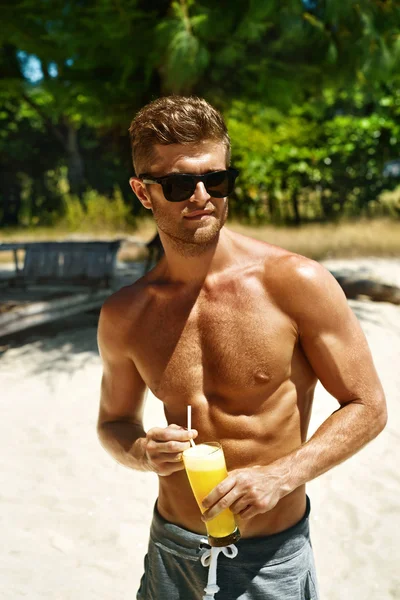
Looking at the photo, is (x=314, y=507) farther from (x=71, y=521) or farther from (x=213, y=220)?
(x=213, y=220)

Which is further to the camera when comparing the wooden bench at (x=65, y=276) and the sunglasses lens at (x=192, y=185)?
the wooden bench at (x=65, y=276)

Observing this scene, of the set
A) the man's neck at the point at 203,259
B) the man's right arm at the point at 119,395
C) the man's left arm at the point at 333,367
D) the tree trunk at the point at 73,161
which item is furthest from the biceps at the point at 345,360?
the tree trunk at the point at 73,161

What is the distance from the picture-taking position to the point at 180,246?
176cm

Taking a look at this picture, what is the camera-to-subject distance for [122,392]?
1.95 metres

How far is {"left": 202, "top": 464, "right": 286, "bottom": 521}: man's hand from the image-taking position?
4.78ft

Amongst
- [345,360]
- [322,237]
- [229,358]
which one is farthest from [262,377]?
[322,237]

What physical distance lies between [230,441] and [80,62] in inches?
246

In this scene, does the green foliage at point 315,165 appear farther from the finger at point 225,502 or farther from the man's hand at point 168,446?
the finger at point 225,502

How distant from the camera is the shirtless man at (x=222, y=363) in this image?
1641 millimetres

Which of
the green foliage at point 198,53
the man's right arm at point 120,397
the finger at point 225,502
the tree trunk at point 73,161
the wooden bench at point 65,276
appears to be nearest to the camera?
the finger at point 225,502

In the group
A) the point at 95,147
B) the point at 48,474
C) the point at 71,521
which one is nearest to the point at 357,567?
the point at 71,521

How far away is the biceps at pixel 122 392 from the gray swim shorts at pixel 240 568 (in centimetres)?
32

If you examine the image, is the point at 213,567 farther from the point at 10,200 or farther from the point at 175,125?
the point at 10,200

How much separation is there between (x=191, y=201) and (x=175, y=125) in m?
0.18
